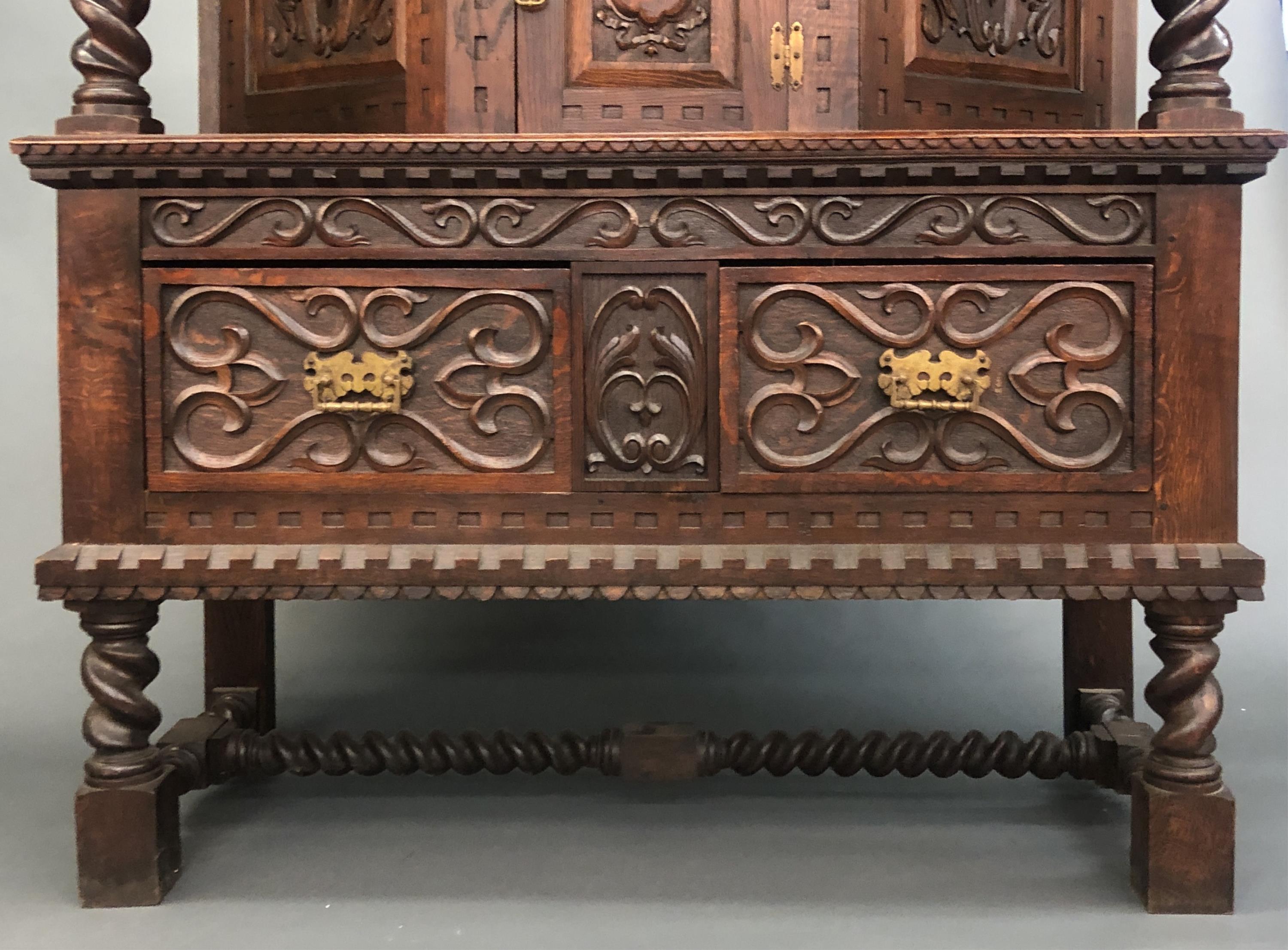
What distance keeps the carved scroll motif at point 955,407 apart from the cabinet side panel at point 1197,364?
0.06m

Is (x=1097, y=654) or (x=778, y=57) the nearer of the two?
(x=778, y=57)

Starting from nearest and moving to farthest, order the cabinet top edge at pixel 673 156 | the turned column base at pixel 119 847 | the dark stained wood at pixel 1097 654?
the cabinet top edge at pixel 673 156 → the turned column base at pixel 119 847 → the dark stained wood at pixel 1097 654

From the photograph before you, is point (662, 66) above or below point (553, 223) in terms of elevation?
above

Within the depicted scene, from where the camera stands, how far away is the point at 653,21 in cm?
183

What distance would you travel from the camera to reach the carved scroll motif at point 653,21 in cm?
183

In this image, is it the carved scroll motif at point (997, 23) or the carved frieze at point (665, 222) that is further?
the carved scroll motif at point (997, 23)

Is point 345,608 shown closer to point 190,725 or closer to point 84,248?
point 190,725

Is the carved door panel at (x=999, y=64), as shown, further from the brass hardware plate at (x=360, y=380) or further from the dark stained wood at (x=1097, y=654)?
the dark stained wood at (x=1097, y=654)

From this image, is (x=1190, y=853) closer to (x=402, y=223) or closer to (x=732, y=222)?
(x=732, y=222)

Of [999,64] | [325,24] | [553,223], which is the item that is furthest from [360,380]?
[999,64]

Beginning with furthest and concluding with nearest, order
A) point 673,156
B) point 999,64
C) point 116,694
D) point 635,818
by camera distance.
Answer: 1. point 635,818
2. point 999,64
3. point 116,694
4. point 673,156

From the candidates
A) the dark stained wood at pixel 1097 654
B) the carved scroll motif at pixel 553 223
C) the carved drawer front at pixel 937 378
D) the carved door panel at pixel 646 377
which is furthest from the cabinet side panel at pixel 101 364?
the dark stained wood at pixel 1097 654

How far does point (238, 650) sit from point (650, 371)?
3.91ft

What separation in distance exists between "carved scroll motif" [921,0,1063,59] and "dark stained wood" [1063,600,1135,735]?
105 centimetres
